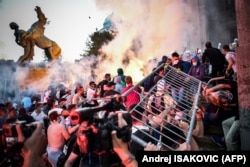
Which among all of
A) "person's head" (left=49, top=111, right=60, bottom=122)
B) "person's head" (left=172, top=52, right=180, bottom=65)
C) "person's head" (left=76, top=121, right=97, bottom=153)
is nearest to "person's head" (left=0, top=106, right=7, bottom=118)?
"person's head" (left=49, top=111, right=60, bottom=122)

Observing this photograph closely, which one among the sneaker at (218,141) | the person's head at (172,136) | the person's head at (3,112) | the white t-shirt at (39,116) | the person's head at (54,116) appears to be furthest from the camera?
the white t-shirt at (39,116)

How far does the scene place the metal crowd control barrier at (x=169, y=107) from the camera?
288 centimetres

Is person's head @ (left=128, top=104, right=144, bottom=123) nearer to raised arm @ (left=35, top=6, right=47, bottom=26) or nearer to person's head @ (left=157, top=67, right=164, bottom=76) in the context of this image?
person's head @ (left=157, top=67, right=164, bottom=76)

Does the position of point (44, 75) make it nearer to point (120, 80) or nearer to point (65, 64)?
point (65, 64)

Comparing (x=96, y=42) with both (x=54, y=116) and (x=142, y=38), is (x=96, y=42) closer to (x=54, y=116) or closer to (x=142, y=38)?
(x=142, y=38)

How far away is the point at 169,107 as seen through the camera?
3.33m

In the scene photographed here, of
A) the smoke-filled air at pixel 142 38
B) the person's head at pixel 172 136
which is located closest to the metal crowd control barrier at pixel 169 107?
the person's head at pixel 172 136

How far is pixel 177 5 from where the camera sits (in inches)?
364

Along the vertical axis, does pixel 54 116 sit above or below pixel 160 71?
below

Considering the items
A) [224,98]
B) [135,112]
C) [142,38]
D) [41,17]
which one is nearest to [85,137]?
[135,112]

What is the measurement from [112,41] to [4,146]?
791cm

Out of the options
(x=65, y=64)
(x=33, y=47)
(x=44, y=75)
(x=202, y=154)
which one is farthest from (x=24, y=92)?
(x=202, y=154)

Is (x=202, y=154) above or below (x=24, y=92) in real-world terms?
below

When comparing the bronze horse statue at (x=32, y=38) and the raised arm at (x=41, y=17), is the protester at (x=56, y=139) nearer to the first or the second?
the bronze horse statue at (x=32, y=38)
